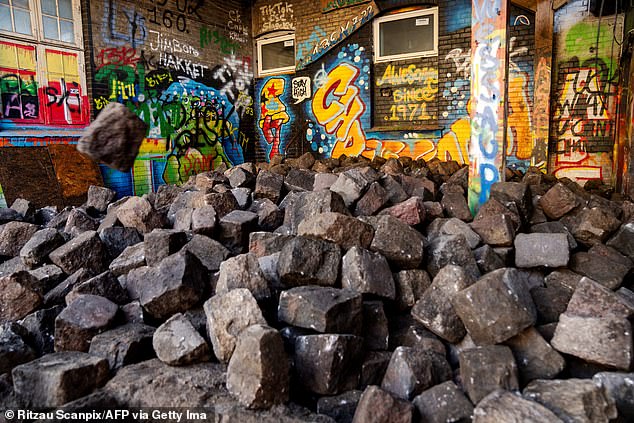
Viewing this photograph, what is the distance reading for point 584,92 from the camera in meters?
7.06

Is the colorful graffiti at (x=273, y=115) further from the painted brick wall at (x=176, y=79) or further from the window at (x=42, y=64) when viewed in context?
the window at (x=42, y=64)

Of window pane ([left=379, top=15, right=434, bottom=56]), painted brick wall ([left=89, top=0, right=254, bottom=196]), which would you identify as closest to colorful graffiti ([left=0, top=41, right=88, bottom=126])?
painted brick wall ([left=89, top=0, right=254, bottom=196])

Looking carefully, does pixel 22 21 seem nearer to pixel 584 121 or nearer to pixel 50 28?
pixel 50 28

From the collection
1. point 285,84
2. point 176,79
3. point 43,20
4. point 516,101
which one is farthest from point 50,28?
point 516,101

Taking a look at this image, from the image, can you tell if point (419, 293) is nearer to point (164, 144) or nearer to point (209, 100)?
point (164, 144)

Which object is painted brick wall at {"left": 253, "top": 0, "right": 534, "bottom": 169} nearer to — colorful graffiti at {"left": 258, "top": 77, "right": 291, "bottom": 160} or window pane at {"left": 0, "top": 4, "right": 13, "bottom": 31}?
colorful graffiti at {"left": 258, "top": 77, "right": 291, "bottom": 160}

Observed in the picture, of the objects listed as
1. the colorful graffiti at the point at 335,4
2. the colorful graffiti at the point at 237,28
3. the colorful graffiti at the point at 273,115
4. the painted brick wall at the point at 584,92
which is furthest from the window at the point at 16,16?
the painted brick wall at the point at 584,92

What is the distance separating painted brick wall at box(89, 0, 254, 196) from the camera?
7.70m

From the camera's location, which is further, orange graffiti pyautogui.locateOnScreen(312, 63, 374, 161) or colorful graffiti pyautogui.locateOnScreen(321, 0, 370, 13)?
orange graffiti pyautogui.locateOnScreen(312, 63, 374, 161)

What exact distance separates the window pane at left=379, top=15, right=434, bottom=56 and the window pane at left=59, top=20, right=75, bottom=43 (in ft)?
18.1

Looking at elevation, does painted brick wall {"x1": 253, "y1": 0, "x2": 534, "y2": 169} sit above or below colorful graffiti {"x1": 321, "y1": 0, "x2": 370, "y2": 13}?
below

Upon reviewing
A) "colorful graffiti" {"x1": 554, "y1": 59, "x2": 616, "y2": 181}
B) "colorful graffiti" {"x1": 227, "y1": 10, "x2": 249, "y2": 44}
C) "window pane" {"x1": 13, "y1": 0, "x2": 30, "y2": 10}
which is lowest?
"colorful graffiti" {"x1": 554, "y1": 59, "x2": 616, "y2": 181}

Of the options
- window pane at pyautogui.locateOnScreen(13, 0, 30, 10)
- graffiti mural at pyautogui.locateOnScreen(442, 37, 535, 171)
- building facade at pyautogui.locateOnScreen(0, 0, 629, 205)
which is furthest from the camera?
graffiti mural at pyautogui.locateOnScreen(442, 37, 535, 171)

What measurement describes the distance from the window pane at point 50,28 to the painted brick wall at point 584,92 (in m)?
7.93
